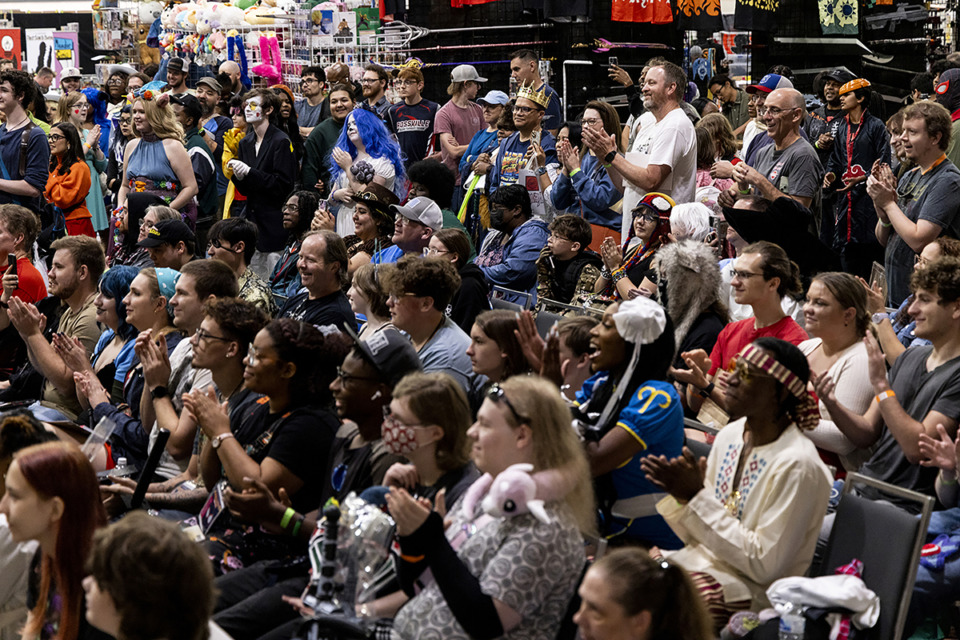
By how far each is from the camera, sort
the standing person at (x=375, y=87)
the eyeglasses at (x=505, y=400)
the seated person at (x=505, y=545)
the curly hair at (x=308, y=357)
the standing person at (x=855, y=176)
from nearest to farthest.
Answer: the seated person at (x=505, y=545)
the eyeglasses at (x=505, y=400)
the curly hair at (x=308, y=357)
the standing person at (x=855, y=176)
the standing person at (x=375, y=87)

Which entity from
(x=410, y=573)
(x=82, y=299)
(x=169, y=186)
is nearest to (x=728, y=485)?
(x=410, y=573)

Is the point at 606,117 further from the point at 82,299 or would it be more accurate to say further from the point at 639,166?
the point at 82,299

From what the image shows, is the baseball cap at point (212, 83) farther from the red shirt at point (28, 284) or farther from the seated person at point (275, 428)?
the seated person at point (275, 428)

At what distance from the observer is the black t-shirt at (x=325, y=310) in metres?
5.27

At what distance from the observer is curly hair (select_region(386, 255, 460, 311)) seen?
14.8 feet

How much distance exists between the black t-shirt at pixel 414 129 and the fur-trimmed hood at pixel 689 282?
4717 mm

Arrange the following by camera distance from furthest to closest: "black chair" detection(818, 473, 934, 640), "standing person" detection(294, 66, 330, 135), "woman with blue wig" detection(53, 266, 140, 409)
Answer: "standing person" detection(294, 66, 330, 135), "woman with blue wig" detection(53, 266, 140, 409), "black chair" detection(818, 473, 934, 640)

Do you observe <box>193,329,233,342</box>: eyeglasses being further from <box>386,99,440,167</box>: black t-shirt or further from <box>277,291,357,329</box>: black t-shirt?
<box>386,99,440,167</box>: black t-shirt

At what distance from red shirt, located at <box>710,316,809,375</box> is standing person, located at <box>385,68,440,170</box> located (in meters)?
4.97

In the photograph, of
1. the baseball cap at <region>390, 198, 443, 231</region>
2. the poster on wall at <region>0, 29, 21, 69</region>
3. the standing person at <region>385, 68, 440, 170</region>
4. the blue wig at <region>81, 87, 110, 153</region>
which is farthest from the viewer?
the poster on wall at <region>0, 29, 21, 69</region>

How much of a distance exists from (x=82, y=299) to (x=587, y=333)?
3054mm

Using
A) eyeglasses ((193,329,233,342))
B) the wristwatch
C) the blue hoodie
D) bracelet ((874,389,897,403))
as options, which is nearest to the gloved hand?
the blue hoodie

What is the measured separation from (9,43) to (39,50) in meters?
0.51

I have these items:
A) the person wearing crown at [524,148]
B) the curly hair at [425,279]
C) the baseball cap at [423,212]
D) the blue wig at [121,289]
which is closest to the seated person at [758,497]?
the curly hair at [425,279]
